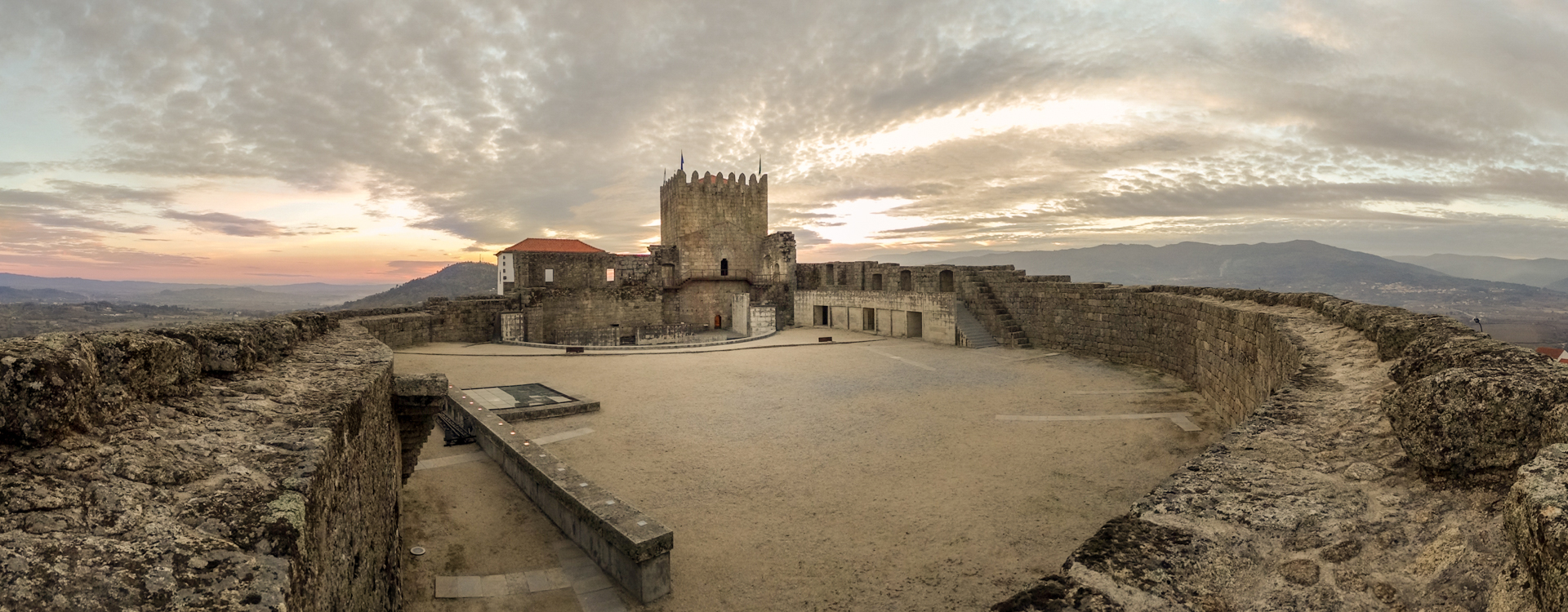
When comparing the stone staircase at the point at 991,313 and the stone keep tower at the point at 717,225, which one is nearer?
the stone staircase at the point at 991,313

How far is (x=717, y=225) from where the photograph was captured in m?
29.2

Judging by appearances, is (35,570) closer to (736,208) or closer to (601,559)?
(601,559)

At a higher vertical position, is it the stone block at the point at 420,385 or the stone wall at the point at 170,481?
the stone wall at the point at 170,481

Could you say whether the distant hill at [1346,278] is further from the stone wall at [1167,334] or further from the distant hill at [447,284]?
the distant hill at [447,284]

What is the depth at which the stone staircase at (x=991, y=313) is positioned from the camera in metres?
18.0

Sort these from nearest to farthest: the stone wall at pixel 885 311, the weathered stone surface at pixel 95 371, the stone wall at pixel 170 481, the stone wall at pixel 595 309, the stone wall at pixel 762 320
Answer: the stone wall at pixel 170 481 → the weathered stone surface at pixel 95 371 → the stone wall at pixel 885 311 → the stone wall at pixel 595 309 → the stone wall at pixel 762 320

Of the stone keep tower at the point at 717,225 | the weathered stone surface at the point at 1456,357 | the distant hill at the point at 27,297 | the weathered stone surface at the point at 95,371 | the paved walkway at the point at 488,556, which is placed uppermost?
the stone keep tower at the point at 717,225

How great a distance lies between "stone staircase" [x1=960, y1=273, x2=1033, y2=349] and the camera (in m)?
18.0

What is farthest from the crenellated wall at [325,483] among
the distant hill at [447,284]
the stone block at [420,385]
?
the distant hill at [447,284]

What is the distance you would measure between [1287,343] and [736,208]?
2504cm

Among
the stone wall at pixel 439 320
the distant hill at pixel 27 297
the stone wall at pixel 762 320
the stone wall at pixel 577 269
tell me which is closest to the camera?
the stone wall at pixel 439 320

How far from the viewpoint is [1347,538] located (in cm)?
232

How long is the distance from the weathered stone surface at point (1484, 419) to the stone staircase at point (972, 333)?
15.4 m

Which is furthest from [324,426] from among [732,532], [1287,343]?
[1287,343]
